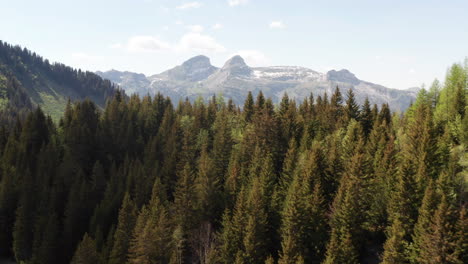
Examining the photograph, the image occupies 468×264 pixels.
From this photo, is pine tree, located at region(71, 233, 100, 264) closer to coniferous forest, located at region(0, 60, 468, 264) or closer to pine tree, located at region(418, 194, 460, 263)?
coniferous forest, located at region(0, 60, 468, 264)

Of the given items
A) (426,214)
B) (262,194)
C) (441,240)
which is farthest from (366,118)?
(441,240)

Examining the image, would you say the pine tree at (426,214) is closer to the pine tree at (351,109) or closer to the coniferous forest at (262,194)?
the coniferous forest at (262,194)

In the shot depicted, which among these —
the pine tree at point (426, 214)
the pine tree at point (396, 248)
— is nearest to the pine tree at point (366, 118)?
the pine tree at point (426, 214)

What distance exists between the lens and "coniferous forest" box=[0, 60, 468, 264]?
43.7 meters

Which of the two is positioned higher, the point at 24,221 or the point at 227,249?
the point at 227,249

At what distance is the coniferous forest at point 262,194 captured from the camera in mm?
43719

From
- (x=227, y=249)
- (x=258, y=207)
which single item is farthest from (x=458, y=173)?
(x=227, y=249)

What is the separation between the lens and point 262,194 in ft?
185

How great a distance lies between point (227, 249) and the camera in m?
50.5

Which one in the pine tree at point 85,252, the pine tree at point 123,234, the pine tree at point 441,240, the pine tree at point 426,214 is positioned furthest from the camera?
the pine tree at point 123,234

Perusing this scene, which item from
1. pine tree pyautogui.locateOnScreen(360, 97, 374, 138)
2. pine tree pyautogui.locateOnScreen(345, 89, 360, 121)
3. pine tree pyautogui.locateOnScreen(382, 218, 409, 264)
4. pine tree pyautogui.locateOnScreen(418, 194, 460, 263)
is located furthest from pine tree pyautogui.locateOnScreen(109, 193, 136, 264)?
pine tree pyautogui.locateOnScreen(360, 97, 374, 138)

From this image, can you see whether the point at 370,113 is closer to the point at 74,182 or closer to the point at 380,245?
the point at 380,245

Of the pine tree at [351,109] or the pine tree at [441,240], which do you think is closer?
the pine tree at [441,240]

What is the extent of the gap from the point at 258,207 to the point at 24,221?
51.7 meters
